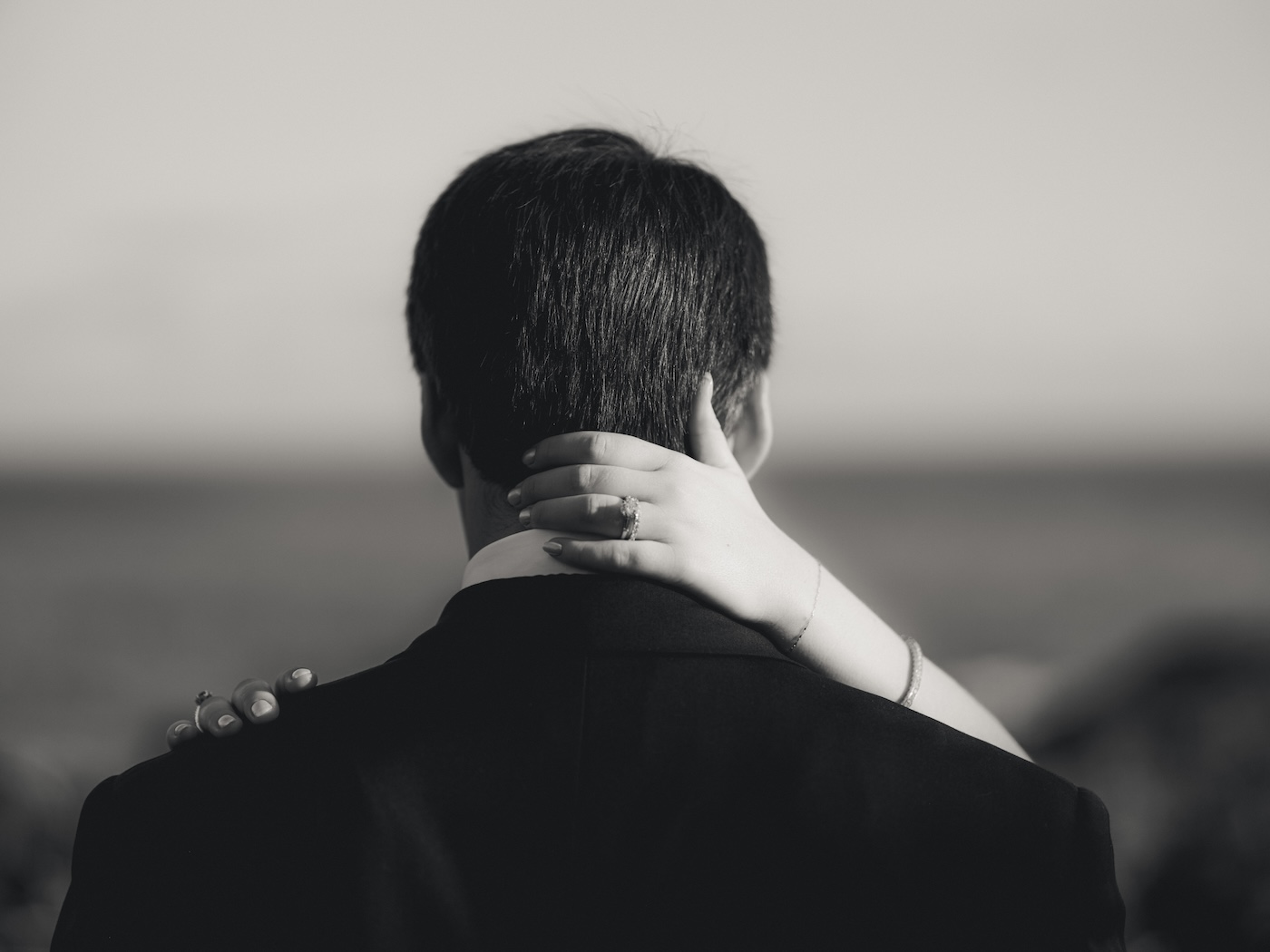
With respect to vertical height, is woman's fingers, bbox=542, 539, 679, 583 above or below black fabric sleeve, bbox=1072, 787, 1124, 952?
above

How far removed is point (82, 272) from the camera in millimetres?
3564

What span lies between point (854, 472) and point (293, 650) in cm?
237

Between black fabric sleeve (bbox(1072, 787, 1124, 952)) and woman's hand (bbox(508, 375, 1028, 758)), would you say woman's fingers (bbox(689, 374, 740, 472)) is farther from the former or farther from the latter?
black fabric sleeve (bbox(1072, 787, 1124, 952))

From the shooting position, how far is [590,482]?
89 centimetres

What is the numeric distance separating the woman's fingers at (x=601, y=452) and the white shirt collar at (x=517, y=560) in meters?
0.08

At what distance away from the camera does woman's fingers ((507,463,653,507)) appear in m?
0.89

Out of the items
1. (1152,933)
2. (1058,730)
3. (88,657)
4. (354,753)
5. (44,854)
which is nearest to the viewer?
(354,753)

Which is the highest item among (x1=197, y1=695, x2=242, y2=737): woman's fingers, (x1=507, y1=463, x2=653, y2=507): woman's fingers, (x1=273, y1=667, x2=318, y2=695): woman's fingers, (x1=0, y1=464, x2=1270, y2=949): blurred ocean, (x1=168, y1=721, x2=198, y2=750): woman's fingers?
(x1=507, y1=463, x2=653, y2=507): woman's fingers

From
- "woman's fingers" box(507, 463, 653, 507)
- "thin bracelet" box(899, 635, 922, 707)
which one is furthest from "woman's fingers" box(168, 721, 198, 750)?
"thin bracelet" box(899, 635, 922, 707)

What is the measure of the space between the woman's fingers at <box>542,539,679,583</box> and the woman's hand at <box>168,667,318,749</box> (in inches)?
11.1

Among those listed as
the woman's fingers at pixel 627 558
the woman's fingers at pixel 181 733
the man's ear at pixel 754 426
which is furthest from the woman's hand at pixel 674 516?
the woman's fingers at pixel 181 733

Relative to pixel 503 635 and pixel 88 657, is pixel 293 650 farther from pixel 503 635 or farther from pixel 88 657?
pixel 503 635

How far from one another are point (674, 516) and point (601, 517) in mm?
72

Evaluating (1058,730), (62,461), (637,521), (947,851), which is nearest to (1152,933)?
A: (1058,730)
